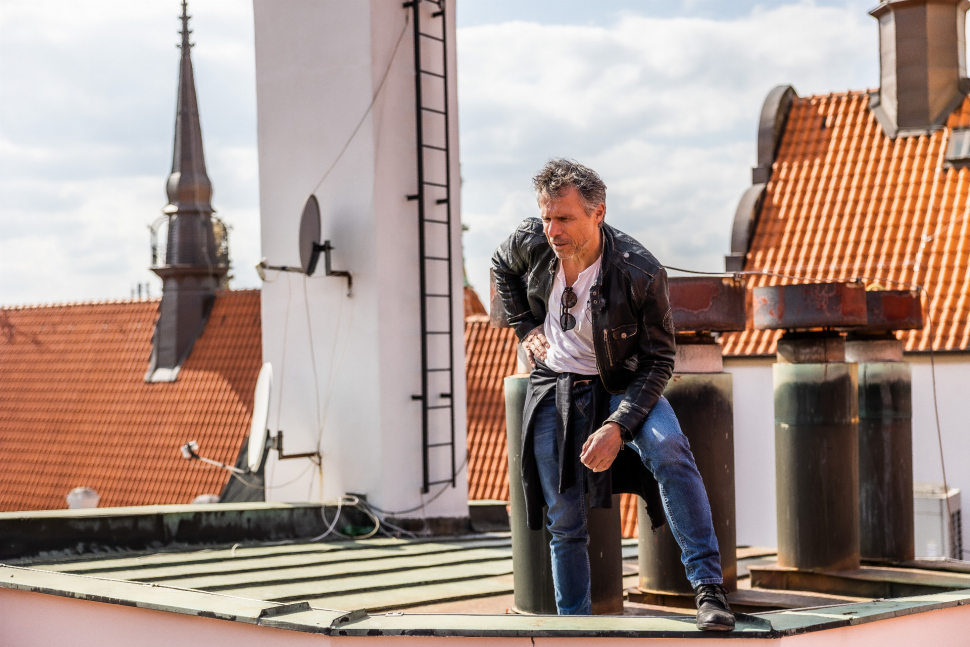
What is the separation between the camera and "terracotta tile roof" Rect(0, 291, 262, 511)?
86.3 ft

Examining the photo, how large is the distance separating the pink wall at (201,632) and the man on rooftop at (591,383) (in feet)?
1.53

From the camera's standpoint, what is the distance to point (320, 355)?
32.7 ft

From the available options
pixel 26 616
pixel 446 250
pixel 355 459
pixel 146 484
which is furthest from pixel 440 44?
pixel 146 484

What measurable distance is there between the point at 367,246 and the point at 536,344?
548cm

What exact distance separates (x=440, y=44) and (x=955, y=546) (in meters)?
8.17

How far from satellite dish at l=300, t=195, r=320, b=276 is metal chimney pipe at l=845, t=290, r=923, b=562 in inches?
176

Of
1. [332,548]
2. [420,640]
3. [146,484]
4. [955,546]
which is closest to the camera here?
[420,640]

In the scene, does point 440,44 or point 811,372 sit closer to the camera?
point 811,372

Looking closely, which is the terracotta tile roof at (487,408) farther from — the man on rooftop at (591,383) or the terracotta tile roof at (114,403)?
the man on rooftop at (591,383)

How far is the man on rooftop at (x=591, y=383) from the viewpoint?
3.88m

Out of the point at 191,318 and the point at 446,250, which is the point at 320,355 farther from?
the point at 191,318

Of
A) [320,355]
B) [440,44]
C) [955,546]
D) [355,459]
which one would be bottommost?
[955,546]

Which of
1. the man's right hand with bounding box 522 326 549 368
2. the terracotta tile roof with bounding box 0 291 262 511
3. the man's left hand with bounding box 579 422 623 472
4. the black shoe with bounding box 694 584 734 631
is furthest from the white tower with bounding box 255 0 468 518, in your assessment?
the terracotta tile roof with bounding box 0 291 262 511

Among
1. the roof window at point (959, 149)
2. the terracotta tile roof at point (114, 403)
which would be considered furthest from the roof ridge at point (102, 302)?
the roof window at point (959, 149)
